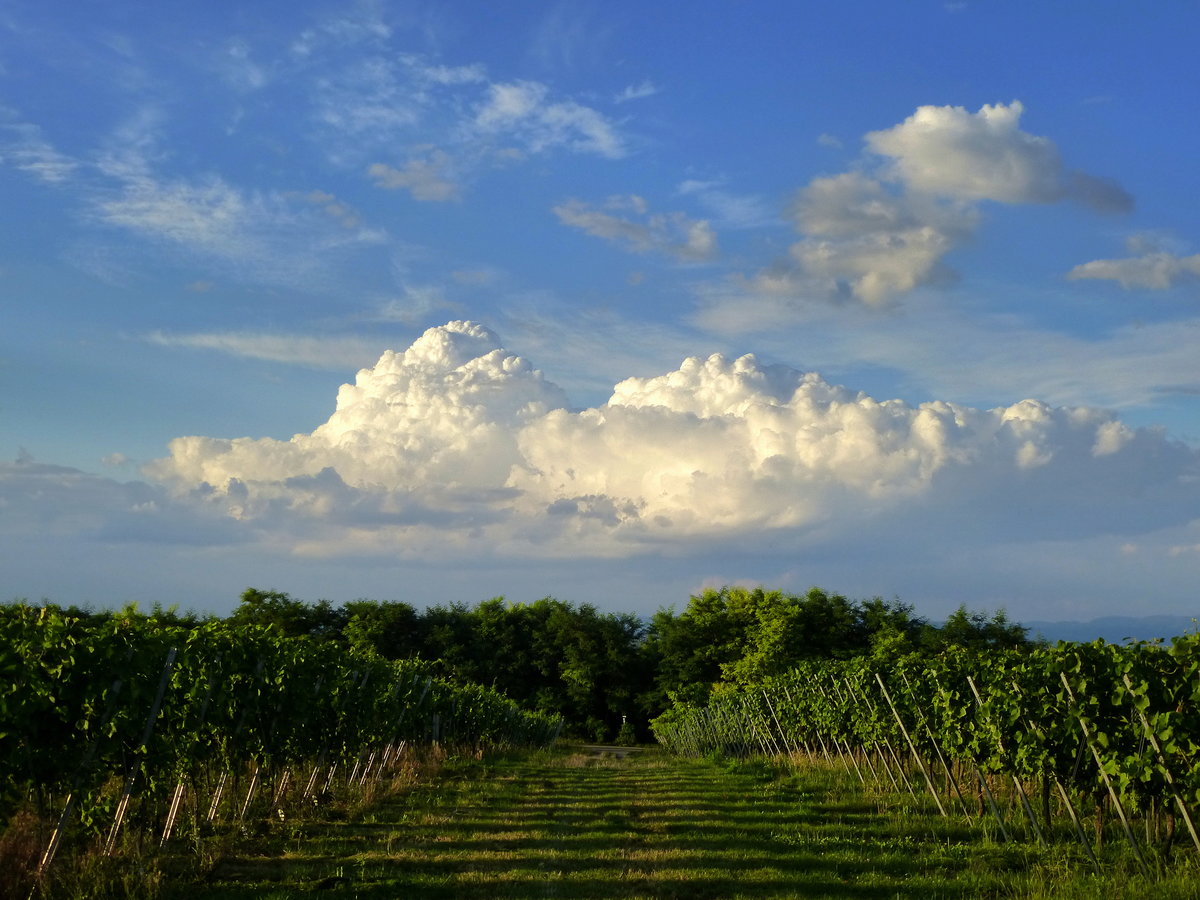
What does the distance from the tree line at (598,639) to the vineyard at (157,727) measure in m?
40.0

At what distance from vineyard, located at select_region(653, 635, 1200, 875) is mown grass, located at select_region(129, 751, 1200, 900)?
0.66m

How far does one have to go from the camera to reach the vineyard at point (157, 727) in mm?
7543

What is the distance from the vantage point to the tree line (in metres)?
54.9

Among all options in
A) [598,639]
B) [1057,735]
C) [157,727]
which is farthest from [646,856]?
[598,639]

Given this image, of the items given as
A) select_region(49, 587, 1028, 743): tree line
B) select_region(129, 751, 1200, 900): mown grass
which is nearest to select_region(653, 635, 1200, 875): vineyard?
select_region(129, 751, 1200, 900): mown grass

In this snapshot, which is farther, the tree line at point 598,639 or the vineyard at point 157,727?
the tree line at point 598,639

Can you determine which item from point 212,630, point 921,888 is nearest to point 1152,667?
point 921,888

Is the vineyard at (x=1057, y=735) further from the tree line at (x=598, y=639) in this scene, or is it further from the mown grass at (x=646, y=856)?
the tree line at (x=598, y=639)

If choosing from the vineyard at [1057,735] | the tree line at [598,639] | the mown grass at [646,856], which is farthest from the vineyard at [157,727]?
the tree line at [598,639]

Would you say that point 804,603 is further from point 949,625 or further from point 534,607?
point 534,607

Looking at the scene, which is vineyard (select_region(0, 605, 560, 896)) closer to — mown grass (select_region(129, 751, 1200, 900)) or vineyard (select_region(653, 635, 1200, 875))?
mown grass (select_region(129, 751, 1200, 900))

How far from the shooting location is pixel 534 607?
67062mm

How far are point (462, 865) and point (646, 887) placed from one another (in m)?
1.94

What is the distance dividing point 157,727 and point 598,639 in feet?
181
